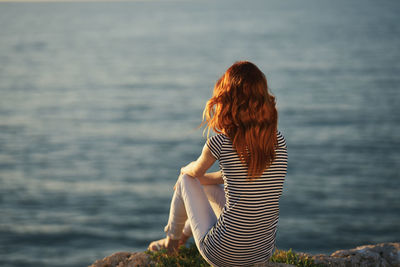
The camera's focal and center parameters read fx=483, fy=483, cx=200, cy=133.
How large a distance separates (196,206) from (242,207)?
56cm

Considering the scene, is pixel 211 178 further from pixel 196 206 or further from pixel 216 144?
pixel 216 144

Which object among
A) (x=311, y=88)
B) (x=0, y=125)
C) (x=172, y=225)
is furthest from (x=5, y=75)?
(x=172, y=225)

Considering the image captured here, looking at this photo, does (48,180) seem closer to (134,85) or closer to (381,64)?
(134,85)

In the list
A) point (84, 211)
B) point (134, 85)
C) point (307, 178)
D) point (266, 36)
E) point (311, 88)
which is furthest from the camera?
point (266, 36)

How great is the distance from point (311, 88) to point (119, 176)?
607 inches

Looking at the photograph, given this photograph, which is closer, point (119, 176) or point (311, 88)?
point (119, 176)

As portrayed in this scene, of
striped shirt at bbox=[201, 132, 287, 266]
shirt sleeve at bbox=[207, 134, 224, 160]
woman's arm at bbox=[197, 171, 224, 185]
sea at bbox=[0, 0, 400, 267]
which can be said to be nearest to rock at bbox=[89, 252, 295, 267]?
woman's arm at bbox=[197, 171, 224, 185]

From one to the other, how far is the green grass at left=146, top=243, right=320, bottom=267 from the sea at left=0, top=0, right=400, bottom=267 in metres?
7.08

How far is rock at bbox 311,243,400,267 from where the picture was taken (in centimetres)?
458

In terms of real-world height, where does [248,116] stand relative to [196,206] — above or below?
above

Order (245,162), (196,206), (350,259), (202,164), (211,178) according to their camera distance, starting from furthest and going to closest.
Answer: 1. (350,259)
2. (211,178)
3. (196,206)
4. (202,164)
5. (245,162)

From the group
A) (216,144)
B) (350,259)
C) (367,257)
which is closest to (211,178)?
(216,144)

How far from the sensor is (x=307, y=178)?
16.0 metres

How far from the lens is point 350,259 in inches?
183
